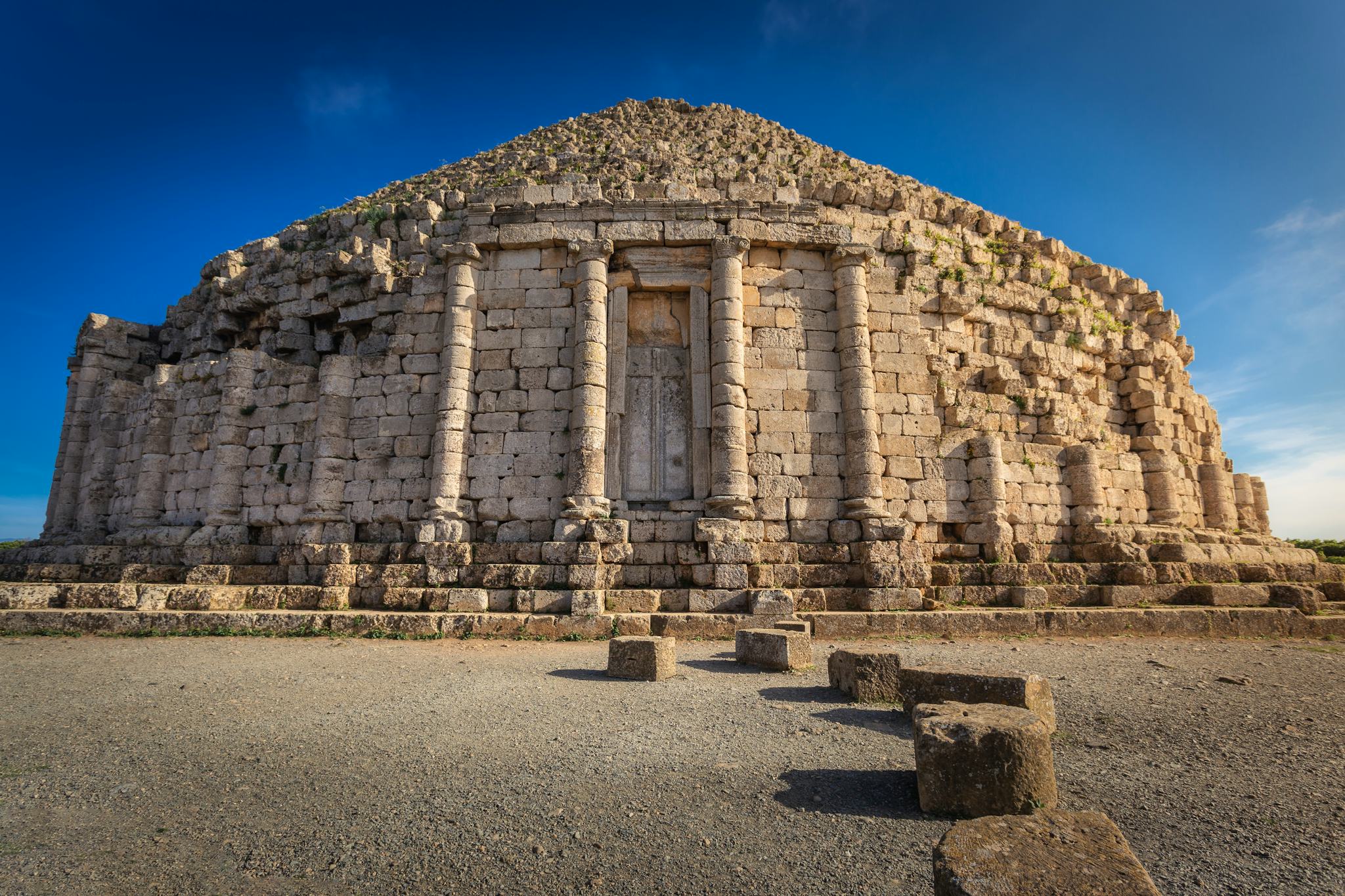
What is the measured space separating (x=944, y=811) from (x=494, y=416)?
1029 centimetres

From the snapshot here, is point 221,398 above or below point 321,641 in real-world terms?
above

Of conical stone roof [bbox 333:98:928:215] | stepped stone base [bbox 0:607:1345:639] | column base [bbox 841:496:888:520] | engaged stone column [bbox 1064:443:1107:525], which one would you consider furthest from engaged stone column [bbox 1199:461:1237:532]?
conical stone roof [bbox 333:98:928:215]

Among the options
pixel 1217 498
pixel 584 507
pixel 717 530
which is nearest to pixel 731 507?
pixel 717 530

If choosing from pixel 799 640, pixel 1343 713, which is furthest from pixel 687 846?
pixel 1343 713

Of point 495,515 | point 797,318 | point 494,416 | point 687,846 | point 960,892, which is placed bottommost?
point 687,846

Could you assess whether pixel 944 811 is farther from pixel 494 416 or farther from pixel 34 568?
pixel 34 568

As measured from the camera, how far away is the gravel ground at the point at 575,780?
3.16 m

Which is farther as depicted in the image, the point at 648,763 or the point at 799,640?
the point at 799,640

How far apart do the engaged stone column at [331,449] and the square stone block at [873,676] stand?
974 cm

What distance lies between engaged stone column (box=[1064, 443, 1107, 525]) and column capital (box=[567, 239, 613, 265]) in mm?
10100

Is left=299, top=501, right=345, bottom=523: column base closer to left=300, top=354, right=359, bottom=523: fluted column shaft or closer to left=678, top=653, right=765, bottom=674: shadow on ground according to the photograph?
left=300, top=354, right=359, bottom=523: fluted column shaft

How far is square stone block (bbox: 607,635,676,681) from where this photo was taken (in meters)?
7.18

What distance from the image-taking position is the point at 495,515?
1184 cm

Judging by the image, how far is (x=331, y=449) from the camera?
12625mm
